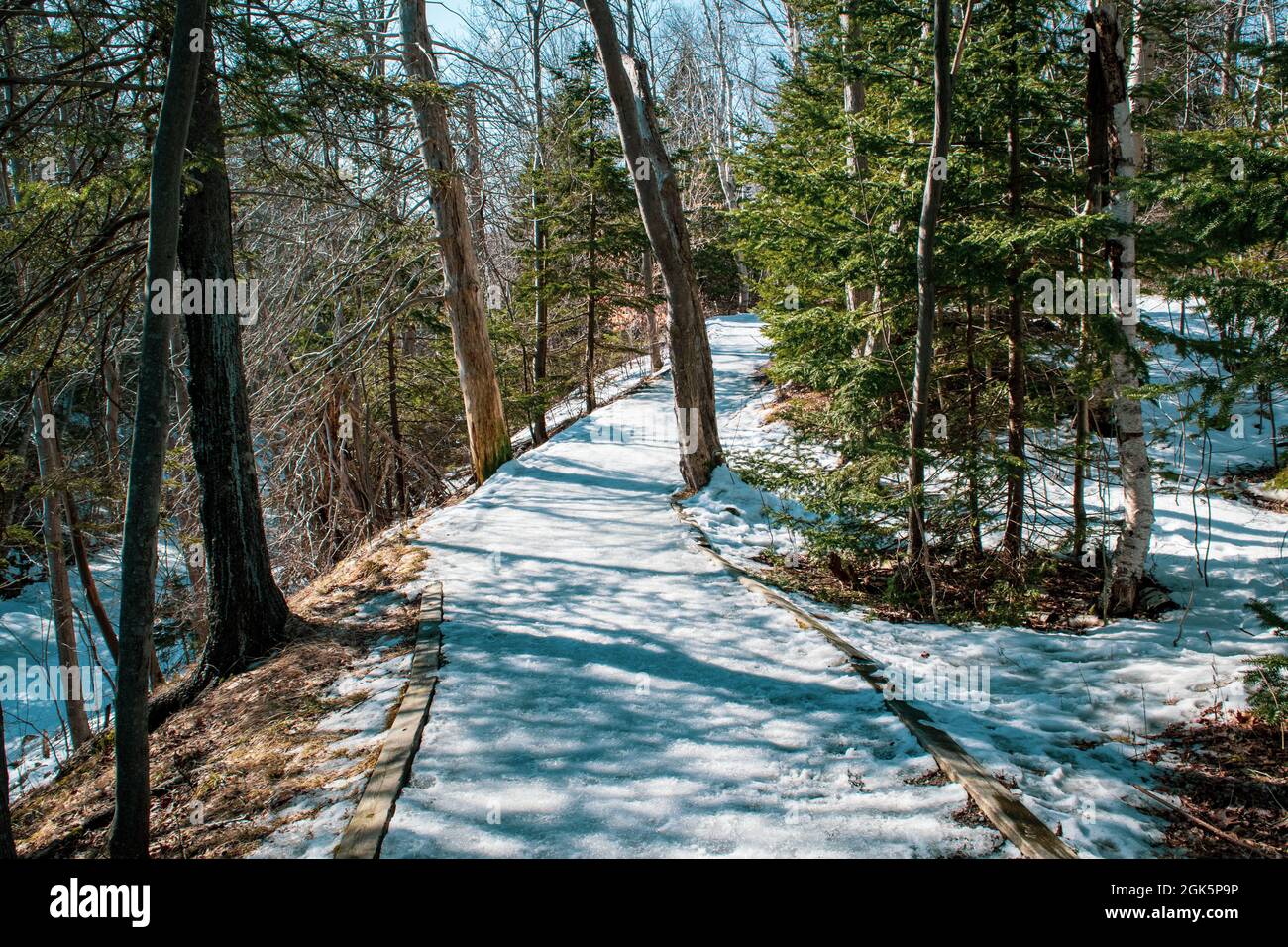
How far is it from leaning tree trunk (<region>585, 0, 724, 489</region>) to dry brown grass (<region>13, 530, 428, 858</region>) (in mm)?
4292

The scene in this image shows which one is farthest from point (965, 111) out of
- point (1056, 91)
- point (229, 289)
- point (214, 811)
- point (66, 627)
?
point (66, 627)

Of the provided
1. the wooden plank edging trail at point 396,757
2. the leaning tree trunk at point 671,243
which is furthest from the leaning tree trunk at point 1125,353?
the wooden plank edging trail at point 396,757

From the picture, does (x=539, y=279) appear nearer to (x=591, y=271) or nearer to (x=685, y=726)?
(x=591, y=271)

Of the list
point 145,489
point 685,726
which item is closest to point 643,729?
point 685,726

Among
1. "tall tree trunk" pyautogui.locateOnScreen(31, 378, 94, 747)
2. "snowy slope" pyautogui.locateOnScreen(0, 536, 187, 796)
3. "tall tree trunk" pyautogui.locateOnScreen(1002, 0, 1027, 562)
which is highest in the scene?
"tall tree trunk" pyautogui.locateOnScreen(1002, 0, 1027, 562)

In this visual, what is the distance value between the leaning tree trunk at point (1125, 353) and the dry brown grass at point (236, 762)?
6167mm

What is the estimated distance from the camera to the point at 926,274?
5.71 m

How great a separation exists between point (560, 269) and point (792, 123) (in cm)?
578

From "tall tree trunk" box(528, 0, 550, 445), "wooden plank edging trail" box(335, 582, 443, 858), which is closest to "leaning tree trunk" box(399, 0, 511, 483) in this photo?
"tall tree trunk" box(528, 0, 550, 445)

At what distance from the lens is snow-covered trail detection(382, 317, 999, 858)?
128 inches

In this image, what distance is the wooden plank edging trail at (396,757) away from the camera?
3.18 meters

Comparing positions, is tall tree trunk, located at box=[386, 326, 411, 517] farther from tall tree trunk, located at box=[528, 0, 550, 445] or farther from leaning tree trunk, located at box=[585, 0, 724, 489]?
leaning tree trunk, located at box=[585, 0, 724, 489]

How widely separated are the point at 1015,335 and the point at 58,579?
1206 centimetres
